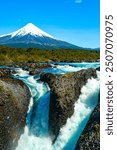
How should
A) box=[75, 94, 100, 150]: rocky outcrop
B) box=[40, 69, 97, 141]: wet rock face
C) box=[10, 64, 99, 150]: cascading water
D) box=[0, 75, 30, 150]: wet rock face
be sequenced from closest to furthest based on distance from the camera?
box=[75, 94, 100, 150]: rocky outcrop
box=[0, 75, 30, 150]: wet rock face
box=[10, 64, 99, 150]: cascading water
box=[40, 69, 97, 141]: wet rock face

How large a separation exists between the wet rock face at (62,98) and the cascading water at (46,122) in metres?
0.41

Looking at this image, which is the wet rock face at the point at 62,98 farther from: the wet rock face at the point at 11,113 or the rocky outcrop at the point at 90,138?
the rocky outcrop at the point at 90,138

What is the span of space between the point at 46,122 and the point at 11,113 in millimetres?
3425

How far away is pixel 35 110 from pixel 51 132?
258 cm

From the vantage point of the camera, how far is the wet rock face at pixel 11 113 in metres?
20.0

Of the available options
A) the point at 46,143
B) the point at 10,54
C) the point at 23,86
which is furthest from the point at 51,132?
the point at 10,54

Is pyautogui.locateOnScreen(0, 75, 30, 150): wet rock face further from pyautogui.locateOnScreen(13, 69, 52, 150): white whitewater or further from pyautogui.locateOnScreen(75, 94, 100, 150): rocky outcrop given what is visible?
pyautogui.locateOnScreen(75, 94, 100, 150): rocky outcrop

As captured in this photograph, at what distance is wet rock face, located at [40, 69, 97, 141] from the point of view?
75.9ft

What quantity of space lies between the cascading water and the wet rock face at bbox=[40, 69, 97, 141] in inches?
16.1

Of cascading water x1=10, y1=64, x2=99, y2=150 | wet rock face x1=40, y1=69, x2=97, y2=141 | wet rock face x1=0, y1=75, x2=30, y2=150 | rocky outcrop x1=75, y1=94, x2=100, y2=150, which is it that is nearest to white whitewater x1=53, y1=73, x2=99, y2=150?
cascading water x1=10, y1=64, x2=99, y2=150

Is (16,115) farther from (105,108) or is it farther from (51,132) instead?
(105,108)

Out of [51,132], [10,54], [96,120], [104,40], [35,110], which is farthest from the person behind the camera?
[10,54]

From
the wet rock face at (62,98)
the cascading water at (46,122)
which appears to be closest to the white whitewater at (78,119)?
the cascading water at (46,122)

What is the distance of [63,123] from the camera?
23.2 metres
